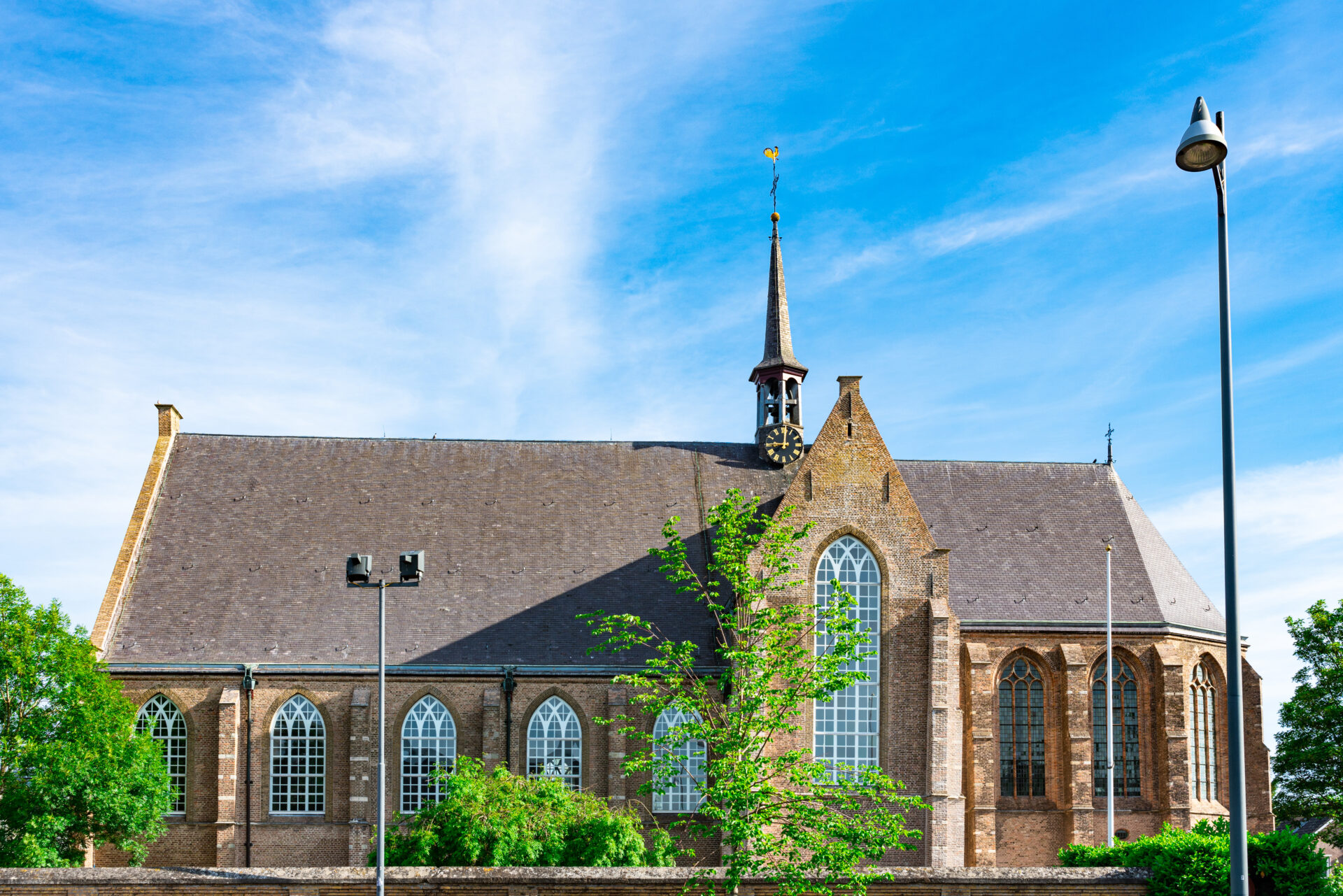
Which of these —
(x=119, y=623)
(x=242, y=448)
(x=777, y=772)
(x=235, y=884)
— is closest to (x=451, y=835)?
(x=235, y=884)

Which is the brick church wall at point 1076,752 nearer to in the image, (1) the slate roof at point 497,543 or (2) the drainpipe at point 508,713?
(1) the slate roof at point 497,543

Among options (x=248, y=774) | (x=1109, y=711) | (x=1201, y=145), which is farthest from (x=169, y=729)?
(x=1201, y=145)

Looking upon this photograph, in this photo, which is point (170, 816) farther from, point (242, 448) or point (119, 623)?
point (242, 448)

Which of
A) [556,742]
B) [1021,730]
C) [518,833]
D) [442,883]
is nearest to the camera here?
[442,883]

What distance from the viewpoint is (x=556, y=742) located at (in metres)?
35.0

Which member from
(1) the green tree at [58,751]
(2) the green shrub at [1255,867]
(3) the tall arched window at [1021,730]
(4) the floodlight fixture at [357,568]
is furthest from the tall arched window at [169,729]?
(2) the green shrub at [1255,867]

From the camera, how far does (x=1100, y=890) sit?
22141mm

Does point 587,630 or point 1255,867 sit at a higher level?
point 587,630

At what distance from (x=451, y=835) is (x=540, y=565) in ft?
43.6

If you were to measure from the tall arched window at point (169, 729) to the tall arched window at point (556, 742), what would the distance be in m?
10.0

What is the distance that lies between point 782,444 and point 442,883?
2305 cm

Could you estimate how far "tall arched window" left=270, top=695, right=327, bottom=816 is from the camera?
112 feet

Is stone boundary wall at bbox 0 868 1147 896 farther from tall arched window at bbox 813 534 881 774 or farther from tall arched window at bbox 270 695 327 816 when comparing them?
tall arched window at bbox 270 695 327 816

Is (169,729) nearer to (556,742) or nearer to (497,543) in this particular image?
(497,543)
